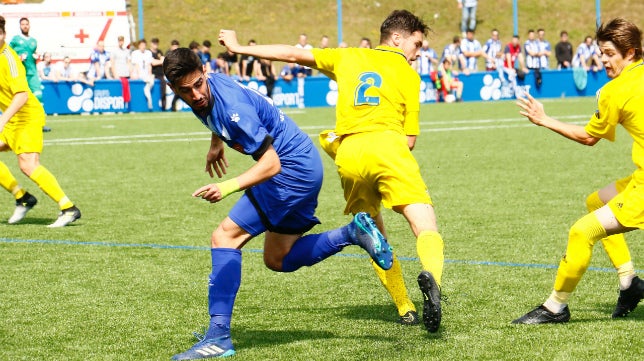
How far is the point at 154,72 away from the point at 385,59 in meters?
26.3

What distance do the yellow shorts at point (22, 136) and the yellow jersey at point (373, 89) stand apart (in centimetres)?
508

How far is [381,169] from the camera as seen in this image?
19.5ft

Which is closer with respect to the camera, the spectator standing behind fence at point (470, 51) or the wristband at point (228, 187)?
the wristband at point (228, 187)

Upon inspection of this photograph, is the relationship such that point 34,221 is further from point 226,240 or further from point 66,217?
point 226,240

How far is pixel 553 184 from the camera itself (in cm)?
1316

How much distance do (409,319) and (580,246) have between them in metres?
1.09

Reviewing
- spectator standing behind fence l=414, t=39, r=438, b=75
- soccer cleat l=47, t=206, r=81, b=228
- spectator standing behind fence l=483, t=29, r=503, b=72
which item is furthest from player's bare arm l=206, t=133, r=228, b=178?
spectator standing behind fence l=483, t=29, r=503, b=72

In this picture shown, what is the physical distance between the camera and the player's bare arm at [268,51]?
6.00 m

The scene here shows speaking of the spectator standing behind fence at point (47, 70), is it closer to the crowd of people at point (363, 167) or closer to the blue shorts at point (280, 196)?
the crowd of people at point (363, 167)

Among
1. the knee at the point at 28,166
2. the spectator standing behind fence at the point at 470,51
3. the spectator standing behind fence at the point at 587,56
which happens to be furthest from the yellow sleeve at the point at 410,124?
the spectator standing behind fence at the point at 587,56

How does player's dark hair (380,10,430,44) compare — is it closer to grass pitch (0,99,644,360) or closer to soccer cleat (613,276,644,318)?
grass pitch (0,99,644,360)

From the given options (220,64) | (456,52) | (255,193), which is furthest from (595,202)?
(456,52)

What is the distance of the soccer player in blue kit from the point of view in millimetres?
5270

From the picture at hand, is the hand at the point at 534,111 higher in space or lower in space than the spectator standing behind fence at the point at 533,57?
higher
